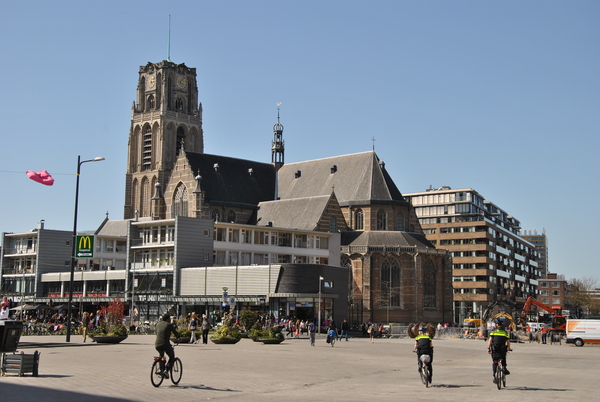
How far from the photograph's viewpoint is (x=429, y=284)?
73750mm

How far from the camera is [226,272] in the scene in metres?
57.1

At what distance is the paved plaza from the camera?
15.5 m

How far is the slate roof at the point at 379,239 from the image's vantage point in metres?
72.9

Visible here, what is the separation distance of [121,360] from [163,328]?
7.21 meters

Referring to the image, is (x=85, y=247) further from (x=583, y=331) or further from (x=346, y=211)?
(x=346, y=211)

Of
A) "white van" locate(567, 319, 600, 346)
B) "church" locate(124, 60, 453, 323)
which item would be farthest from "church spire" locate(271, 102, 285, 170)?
"white van" locate(567, 319, 600, 346)

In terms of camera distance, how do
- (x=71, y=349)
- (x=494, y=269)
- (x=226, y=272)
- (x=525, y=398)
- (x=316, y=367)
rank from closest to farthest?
1. (x=525, y=398)
2. (x=316, y=367)
3. (x=71, y=349)
4. (x=226, y=272)
5. (x=494, y=269)

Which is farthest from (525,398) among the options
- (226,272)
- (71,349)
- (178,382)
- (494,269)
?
(494,269)

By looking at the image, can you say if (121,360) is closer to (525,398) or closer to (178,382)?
(178,382)

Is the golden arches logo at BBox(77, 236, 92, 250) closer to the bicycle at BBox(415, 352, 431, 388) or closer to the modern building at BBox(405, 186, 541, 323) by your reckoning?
the bicycle at BBox(415, 352, 431, 388)

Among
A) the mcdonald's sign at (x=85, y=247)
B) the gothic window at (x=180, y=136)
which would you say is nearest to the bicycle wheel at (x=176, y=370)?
the mcdonald's sign at (x=85, y=247)

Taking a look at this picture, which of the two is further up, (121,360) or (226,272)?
(226,272)

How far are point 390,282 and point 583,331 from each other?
24272 mm

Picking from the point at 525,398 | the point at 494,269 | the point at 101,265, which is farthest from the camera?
the point at 494,269
